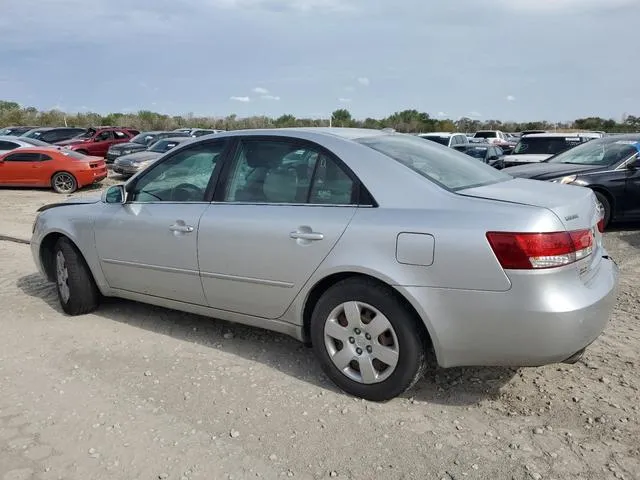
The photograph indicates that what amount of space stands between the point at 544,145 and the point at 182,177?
11.2 m

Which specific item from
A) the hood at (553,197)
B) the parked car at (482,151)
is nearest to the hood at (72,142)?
the parked car at (482,151)

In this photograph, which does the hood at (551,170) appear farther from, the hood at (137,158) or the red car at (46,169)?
the hood at (137,158)

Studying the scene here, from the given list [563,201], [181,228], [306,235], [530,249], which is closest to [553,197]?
[563,201]

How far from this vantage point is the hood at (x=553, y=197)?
305cm

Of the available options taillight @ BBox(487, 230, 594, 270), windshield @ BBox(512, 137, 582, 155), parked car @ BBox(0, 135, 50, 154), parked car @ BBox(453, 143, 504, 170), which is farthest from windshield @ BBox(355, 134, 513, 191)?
parked car @ BBox(0, 135, 50, 154)

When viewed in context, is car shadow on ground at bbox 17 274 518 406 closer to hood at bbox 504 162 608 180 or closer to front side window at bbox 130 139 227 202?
front side window at bbox 130 139 227 202

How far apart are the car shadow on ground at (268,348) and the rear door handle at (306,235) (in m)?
0.95

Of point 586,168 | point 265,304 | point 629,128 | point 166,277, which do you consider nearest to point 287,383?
point 265,304

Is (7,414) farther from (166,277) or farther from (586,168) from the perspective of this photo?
(586,168)

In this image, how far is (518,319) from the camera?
2.90 m

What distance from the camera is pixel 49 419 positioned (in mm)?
3275

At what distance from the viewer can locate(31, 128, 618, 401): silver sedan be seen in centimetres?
293

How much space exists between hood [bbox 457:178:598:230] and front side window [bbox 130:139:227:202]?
6.15ft

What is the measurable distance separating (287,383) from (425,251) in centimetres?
131
